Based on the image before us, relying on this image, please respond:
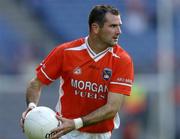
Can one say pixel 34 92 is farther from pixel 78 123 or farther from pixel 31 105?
pixel 78 123

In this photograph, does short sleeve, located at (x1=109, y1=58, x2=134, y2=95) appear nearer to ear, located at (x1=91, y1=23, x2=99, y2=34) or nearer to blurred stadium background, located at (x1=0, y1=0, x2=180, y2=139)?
ear, located at (x1=91, y1=23, x2=99, y2=34)

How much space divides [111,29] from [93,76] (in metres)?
0.54

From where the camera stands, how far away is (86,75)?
825 centimetres

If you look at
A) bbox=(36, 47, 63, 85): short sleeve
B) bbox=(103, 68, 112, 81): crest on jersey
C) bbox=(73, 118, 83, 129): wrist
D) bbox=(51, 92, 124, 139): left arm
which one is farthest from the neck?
bbox=(73, 118, 83, 129): wrist

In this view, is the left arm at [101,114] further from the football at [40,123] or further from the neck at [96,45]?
the neck at [96,45]

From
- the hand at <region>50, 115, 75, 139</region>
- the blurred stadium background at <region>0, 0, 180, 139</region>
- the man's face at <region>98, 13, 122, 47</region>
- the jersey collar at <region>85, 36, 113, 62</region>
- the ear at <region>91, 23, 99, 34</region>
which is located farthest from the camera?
the blurred stadium background at <region>0, 0, 180, 139</region>

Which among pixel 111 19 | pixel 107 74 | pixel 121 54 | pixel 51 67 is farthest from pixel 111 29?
pixel 51 67

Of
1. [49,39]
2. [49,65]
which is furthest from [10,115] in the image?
[49,65]

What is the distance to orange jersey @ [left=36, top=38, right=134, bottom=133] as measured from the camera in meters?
8.15

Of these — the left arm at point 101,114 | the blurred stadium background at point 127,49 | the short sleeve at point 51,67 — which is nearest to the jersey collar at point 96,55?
the short sleeve at point 51,67

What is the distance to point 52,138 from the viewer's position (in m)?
7.77

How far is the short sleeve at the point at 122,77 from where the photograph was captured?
8094 millimetres

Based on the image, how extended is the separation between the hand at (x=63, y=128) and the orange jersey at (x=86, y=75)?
55 centimetres

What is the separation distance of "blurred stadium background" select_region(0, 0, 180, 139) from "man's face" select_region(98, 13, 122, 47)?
7809 mm
